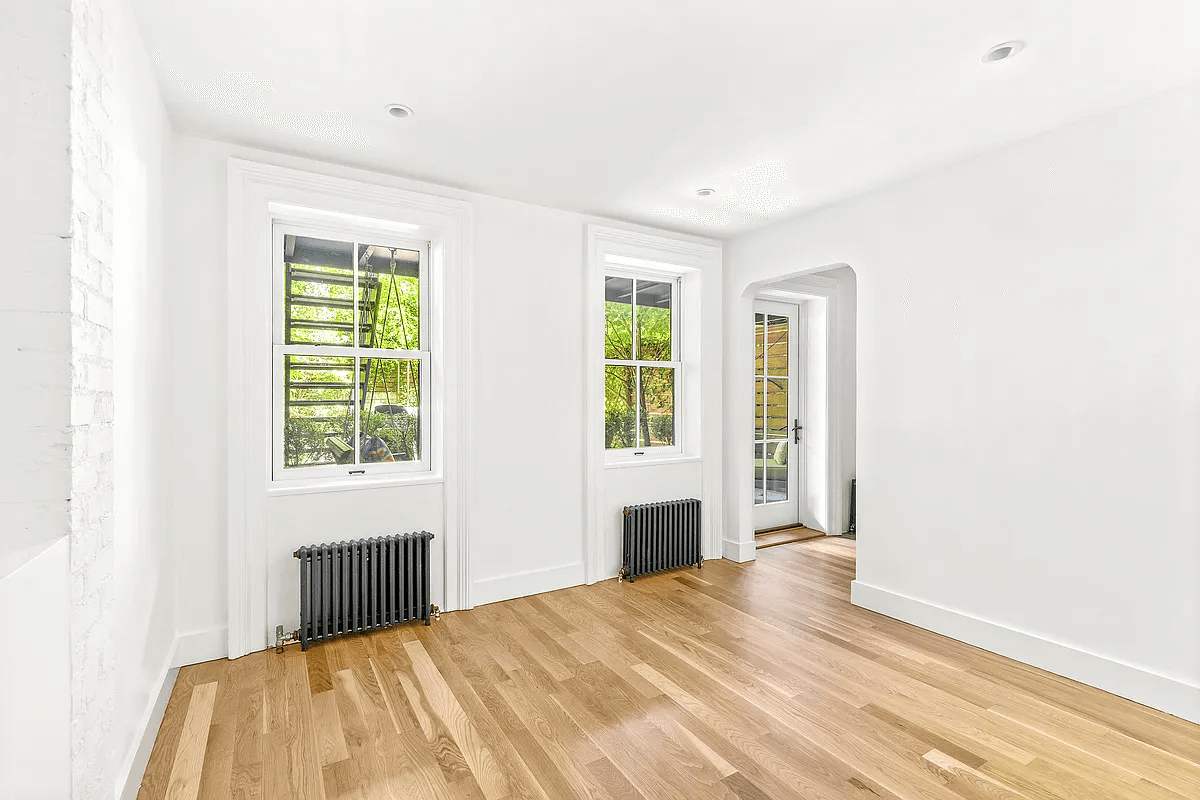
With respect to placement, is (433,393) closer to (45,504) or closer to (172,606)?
(172,606)

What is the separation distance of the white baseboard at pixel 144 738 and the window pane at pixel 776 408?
483cm

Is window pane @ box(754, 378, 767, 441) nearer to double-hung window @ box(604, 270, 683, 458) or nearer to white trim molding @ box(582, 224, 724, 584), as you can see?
white trim molding @ box(582, 224, 724, 584)

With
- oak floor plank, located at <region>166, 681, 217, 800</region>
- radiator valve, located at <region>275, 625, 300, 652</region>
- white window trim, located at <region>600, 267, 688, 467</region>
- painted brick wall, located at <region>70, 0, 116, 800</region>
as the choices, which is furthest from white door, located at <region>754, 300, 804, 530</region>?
painted brick wall, located at <region>70, 0, 116, 800</region>

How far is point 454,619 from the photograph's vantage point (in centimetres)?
339

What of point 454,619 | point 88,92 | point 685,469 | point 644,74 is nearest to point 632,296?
point 685,469

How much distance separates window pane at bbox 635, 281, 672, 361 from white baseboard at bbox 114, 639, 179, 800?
3.41 metres

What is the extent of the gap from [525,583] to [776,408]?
313 centimetres

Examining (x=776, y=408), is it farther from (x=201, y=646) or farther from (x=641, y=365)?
(x=201, y=646)

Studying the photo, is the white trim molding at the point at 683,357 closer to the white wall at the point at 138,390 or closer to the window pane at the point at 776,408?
the window pane at the point at 776,408

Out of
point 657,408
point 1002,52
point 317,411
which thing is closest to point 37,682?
point 317,411

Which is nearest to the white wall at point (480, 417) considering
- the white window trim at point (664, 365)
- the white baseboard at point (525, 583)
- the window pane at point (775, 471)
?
the white baseboard at point (525, 583)

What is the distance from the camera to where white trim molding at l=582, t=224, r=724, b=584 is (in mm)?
4043

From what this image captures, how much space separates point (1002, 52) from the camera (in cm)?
212

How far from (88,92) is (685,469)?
13.0 feet
